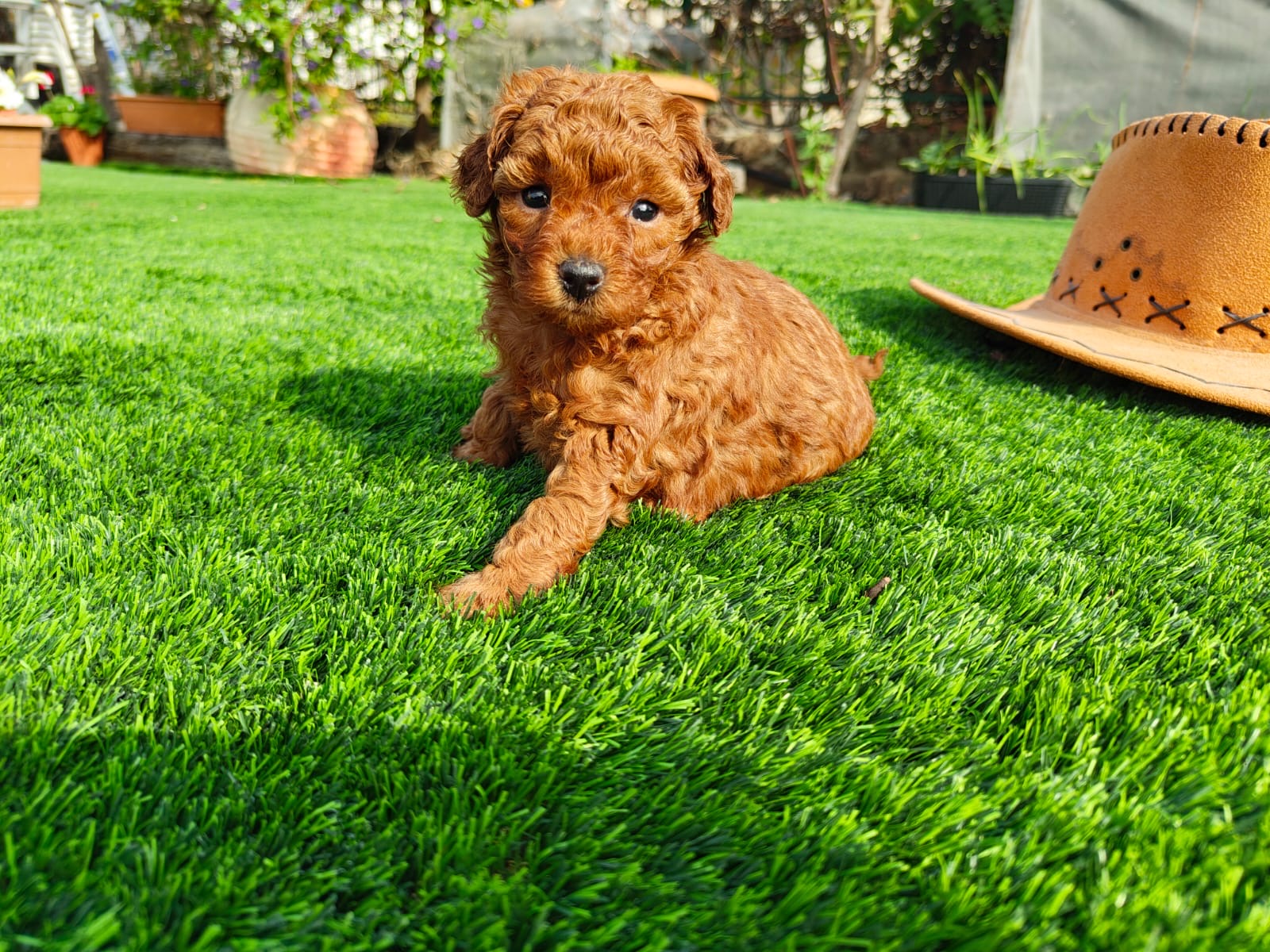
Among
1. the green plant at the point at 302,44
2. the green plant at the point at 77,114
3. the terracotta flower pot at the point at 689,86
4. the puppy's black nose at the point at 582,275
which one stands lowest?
the puppy's black nose at the point at 582,275

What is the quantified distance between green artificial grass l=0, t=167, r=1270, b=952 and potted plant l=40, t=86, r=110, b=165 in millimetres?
12863

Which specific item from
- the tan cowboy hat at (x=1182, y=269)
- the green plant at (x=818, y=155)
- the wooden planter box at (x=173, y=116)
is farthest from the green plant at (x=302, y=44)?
the tan cowboy hat at (x=1182, y=269)

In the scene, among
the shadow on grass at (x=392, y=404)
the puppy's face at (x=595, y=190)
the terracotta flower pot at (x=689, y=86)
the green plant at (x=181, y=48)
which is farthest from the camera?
the green plant at (x=181, y=48)

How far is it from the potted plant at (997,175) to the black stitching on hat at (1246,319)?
8968 millimetres

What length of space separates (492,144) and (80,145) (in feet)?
47.9

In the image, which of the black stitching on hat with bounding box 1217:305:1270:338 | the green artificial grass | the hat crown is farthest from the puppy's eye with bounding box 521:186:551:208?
the black stitching on hat with bounding box 1217:305:1270:338

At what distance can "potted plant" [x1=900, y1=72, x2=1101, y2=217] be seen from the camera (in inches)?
451

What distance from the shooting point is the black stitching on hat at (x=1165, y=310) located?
3637mm

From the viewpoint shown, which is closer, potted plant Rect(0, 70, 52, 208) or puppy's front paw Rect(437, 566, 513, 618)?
puppy's front paw Rect(437, 566, 513, 618)

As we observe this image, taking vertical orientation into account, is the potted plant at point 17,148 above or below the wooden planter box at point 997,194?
below

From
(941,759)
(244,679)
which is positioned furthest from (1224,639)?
(244,679)

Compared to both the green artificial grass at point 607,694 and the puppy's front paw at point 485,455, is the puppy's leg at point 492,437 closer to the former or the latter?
the puppy's front paw at point 485,455

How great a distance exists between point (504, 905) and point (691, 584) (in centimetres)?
100

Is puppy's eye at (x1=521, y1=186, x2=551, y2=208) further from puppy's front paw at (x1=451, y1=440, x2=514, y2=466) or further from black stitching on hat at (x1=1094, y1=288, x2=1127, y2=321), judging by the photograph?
black stitching on hat at (x1=1094, y1=288, x2=1127, y2=321)
